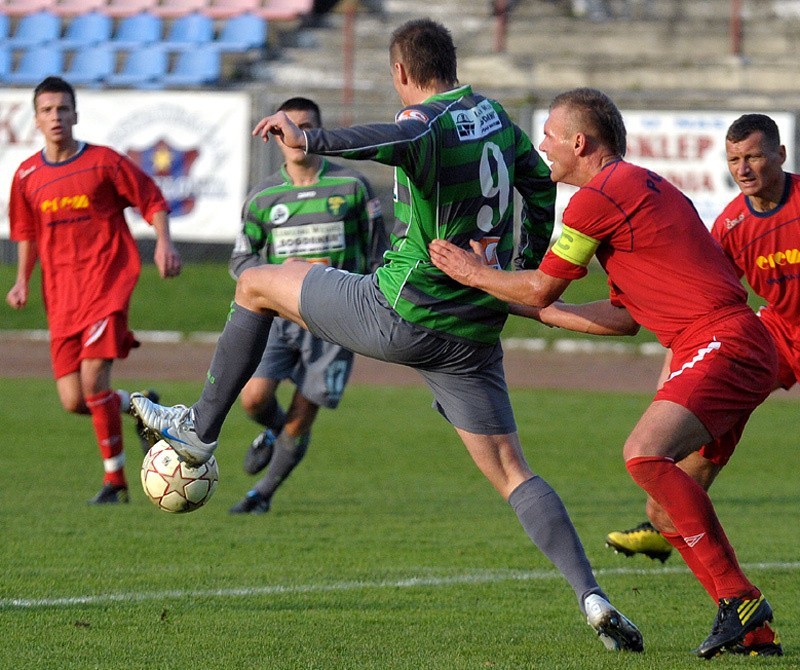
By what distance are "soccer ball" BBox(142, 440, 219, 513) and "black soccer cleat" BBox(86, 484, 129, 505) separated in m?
3.04

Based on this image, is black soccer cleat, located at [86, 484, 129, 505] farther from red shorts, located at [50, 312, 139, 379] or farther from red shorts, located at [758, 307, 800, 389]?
red shorts, located at [758, 307, 800, 389]

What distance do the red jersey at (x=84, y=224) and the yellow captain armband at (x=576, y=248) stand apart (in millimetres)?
4174

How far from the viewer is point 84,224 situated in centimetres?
841

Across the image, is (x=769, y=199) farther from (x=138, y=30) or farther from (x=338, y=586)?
(x=138, y=30)

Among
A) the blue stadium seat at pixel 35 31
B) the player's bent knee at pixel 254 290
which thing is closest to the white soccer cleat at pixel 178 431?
the player's bent knee at pixel 254 290

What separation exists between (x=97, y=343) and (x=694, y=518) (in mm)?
4640

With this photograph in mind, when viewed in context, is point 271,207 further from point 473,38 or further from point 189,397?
point 473,38

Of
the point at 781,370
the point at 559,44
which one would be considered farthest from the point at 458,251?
the point at 559,44

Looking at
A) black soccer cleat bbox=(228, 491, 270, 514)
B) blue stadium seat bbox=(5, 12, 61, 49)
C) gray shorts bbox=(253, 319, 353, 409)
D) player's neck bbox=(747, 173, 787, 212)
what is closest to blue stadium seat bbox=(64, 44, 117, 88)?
blue stadium seat bbox=(5, 12, 61, 49)

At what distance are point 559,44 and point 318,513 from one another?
17.0 meters

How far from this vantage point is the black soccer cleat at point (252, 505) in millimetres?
8055

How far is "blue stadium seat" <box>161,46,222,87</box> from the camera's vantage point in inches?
914

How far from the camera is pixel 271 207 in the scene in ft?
26.6

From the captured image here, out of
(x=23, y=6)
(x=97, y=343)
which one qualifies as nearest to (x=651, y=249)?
(x=97, y=343)
